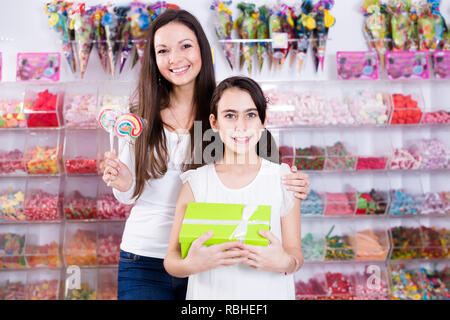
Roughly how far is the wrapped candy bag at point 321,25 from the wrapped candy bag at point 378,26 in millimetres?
365

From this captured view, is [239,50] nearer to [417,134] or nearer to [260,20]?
[260,20]

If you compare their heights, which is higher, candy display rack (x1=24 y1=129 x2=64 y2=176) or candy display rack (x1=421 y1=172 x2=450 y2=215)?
candy display rack (x1=24 y1=129 x2=64 y2=176)

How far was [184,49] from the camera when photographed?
189 centimetres

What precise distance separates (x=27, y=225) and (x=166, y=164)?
2365 mm

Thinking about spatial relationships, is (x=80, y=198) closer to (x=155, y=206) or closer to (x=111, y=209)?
(x=111, y=209)

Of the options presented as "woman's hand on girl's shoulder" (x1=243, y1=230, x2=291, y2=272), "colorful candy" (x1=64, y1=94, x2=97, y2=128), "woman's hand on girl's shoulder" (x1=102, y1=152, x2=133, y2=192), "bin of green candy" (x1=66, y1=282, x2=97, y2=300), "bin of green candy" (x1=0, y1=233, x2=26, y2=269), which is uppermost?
"colorful candy" (x1=64, y1=94, x2=97, y2=128)

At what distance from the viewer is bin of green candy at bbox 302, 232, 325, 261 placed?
3.39 metres

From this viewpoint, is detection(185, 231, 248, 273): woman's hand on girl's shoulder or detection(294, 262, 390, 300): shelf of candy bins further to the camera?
detection(294, 262, 390, 300): shelf of candy bins

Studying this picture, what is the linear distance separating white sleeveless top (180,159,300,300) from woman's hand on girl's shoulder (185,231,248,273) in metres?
0.17

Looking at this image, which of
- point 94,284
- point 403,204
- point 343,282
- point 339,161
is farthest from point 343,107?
point 94,284

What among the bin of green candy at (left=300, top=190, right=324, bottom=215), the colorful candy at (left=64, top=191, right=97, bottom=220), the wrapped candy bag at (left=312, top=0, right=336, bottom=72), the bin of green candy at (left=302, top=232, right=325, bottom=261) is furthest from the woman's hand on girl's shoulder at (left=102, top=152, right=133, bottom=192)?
the wrapped candy bag at (left=312, top=0, right=336, bottom=72)

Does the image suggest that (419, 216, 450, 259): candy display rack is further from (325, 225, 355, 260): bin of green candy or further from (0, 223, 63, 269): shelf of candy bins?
(0, 223, 63, 269): shelf of candy bins

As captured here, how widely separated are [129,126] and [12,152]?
2.12 meters
